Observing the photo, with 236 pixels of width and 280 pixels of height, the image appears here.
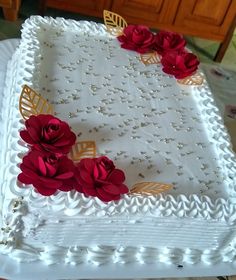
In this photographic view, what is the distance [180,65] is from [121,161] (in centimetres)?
56

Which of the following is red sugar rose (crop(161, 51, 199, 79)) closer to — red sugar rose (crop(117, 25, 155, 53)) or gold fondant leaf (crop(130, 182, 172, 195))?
red sugar rose (crop(117, 25, 155, 53))

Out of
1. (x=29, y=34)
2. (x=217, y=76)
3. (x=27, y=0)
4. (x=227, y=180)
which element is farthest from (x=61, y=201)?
(x=27, y=0)

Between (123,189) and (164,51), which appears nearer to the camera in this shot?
(123,189)

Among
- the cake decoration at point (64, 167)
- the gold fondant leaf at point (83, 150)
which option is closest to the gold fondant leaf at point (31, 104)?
the cake decoration at point (64, 167)

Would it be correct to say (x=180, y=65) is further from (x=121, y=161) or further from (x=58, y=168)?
(x=58, y=168)

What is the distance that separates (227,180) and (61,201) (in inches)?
19.7

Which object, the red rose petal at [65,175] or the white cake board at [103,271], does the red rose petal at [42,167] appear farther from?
the white cake board at [103,271]

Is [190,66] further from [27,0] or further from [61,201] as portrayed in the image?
[27,0]

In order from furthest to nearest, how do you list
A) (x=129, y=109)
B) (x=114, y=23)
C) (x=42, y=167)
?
(x=114, y=23)
(x=129, y=109)
(x=42, y=167)

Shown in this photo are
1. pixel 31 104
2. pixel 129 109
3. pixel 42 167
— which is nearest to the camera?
pixel 42 167

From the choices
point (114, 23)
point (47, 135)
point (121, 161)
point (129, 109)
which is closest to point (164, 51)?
point (114, 23)

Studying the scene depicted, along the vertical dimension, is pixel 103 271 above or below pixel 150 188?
below

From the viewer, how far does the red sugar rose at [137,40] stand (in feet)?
5.58

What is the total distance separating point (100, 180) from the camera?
3.50 ft
